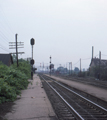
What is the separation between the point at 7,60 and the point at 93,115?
155 feet

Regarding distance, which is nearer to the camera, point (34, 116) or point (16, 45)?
point (34, 116)

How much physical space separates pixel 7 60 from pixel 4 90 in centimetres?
4340

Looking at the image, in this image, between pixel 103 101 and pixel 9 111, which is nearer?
pixel 9 111

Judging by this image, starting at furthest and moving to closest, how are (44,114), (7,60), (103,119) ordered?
(7,60)
(44,114)
(103,119)

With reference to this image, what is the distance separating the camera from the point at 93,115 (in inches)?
372

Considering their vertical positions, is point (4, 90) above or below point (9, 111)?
above

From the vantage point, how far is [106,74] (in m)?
50.1

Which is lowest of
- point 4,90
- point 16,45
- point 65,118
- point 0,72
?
point 65,118

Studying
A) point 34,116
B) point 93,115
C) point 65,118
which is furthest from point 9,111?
point 93,115

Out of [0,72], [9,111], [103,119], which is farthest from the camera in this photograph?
[0,72]

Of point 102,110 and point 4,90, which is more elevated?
point 4,90

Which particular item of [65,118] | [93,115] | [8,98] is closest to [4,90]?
[8,98]

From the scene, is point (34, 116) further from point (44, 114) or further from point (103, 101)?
point (103, 101)

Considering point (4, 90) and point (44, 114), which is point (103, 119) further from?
point (4, 90)
